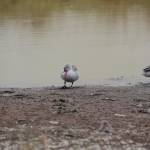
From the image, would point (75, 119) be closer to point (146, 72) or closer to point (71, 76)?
point (71, 76)

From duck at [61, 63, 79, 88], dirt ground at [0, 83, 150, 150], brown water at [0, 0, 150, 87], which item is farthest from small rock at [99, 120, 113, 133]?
brown water at [0, 0, 150, 87]

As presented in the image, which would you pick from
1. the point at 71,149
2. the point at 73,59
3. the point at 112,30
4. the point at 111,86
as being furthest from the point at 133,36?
the point at 71,149

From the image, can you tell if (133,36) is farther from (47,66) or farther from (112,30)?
(47,66)

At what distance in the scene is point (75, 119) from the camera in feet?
21.4

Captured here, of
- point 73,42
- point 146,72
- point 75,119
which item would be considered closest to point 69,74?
point 146,72

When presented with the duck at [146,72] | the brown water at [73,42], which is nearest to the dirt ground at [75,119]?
the duck at [146,72]

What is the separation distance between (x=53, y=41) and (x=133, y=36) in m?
2.42

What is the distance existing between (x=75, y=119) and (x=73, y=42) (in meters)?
8.68

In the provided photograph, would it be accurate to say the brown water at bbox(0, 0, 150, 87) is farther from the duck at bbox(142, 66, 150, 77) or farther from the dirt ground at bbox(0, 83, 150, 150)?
the dirt ground at bbox(0, 83, 150, 150)

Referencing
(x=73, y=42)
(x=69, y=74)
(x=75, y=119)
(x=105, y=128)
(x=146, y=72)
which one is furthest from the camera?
(x=73, y=42)

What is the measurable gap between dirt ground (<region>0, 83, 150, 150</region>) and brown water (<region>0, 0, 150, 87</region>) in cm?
211

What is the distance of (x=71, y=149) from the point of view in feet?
17.3

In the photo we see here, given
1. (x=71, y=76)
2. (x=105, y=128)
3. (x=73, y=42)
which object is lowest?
(x=105, y=128)

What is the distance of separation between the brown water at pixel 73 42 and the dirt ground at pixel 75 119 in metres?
2.11
